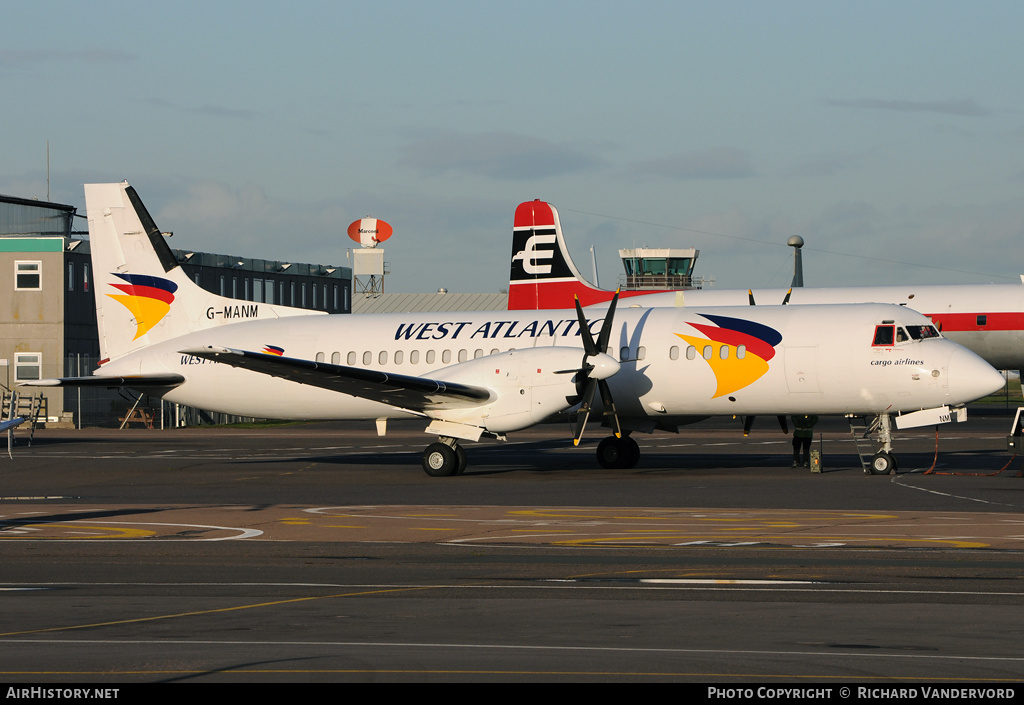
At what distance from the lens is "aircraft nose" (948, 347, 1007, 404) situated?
24.2 meters

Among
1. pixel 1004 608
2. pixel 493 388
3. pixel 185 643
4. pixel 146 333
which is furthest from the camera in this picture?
pixel 146 333

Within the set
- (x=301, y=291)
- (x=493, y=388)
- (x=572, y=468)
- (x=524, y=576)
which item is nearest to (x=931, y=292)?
(x=572, y=468)

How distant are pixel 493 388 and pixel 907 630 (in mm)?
17235

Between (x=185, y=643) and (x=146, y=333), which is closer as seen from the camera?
(x=185, y=643)

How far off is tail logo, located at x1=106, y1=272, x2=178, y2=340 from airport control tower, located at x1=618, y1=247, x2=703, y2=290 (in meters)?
55.1

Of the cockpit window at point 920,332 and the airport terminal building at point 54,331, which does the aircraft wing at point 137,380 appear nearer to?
the cockpit window at point 920,332

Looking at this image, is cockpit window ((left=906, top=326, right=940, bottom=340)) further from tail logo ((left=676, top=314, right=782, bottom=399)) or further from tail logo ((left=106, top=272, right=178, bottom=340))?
tail logo ((left=106, top=272, right=178, bottom=340))

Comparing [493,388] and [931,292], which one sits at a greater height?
[931,292]

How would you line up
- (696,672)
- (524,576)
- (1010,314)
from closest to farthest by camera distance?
(696,672)
(524,576)
(1010,314)

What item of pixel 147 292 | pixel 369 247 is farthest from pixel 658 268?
pixel 147 292

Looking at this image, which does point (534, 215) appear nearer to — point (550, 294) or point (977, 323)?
point (550, 294)

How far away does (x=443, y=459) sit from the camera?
26.7 meters

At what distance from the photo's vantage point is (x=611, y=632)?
365 inches

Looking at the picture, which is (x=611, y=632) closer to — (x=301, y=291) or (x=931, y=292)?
(x=931, y=292)
